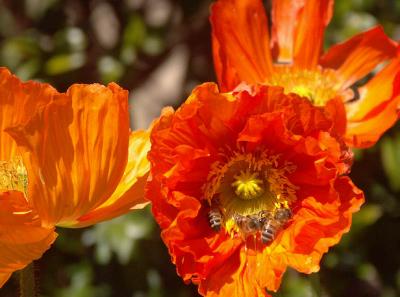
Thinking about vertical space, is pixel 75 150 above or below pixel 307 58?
above

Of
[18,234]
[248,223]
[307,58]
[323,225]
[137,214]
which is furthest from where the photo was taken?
[137,214]

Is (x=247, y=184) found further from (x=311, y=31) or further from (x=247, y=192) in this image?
(x=311, y=31)

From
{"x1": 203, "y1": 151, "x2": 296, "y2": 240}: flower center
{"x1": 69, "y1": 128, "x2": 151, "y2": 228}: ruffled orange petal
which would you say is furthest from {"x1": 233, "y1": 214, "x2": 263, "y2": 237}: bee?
{"x1": 69, "y1": 128, "x2": 151, "y2": 228}: ruffled orange petal

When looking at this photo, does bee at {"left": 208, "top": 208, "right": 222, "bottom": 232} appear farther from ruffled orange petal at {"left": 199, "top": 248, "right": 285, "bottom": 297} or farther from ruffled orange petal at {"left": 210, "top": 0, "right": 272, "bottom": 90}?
ruffled orange petal at {"left": 210, "top": 0, "right": 272, "bottom": 90}

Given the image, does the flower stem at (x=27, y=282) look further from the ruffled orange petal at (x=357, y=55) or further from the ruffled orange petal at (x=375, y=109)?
the ruffled orange petal at (x=357, y=55)

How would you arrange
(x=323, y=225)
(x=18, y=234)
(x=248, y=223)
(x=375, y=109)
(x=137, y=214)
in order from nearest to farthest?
(x=18, y=234) → (x=323, y=225) → (x=248, y=223) → (x=375, y=109) → (x=137, y=214)

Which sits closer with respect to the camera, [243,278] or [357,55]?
[243,278]

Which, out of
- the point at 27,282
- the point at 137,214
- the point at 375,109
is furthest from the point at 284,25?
the point at 27,282

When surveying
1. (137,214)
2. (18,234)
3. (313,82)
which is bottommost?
(137,214)
